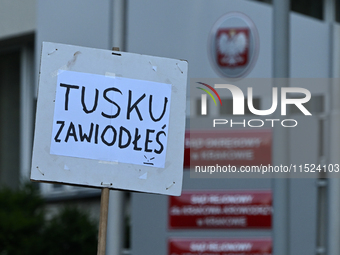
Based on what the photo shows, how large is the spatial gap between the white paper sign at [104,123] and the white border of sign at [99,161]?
1.0 inches

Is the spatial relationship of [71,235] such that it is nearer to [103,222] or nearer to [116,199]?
[116,199]

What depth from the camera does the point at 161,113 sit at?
91.4 inches

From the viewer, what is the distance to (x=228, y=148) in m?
4.11

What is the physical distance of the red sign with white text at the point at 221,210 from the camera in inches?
161

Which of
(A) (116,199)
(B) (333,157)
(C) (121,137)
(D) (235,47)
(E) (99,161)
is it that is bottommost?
(A) (116,199)

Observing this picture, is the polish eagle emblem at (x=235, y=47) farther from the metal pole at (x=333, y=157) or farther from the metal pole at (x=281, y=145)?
the metal pole at (x=281, y=145)

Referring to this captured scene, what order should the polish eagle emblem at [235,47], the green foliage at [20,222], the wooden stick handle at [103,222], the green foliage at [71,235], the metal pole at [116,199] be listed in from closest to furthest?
the wooden stick handle at [103,222] → the metal pole at [116,199] → the polish eagle emblem at [235,47] → the green foliage at [71,235] → the green foliage at [20,222]

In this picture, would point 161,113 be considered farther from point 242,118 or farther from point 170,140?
point 242,118

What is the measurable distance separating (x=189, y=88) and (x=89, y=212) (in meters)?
1.91

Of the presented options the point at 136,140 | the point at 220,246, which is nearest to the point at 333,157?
the point at 220,246

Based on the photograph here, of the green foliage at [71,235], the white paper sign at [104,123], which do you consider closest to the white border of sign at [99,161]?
the white paper sign at [104,123]

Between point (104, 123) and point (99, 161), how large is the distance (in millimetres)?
162

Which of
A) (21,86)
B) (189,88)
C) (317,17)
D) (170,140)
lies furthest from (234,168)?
(21,86)

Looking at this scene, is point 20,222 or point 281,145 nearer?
point 281,145
